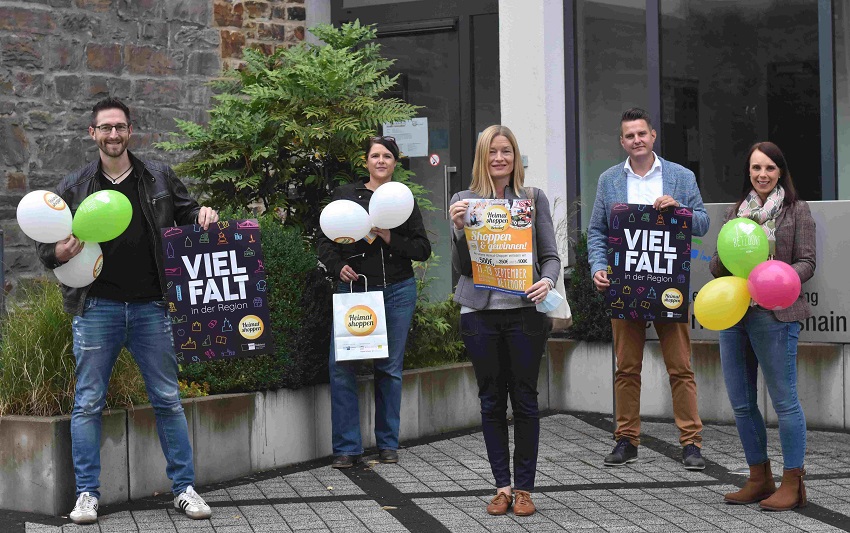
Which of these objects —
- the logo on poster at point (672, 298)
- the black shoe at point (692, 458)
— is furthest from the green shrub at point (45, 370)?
the black shoe at point (692, 458)

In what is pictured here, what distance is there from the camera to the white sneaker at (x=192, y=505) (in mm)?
6285

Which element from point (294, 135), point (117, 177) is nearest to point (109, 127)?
point (117, 177)

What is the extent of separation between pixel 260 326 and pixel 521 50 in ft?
15.3

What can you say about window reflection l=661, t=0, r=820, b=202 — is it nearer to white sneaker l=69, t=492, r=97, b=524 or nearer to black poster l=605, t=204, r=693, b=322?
black poster l=605, t=204, r=693, b=322

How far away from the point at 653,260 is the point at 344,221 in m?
1.81

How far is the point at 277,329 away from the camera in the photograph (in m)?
7.71

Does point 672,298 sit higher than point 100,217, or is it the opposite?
point 100,217

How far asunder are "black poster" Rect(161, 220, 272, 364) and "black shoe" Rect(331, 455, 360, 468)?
1122 millimetres

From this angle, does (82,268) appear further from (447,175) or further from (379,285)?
(447,175)

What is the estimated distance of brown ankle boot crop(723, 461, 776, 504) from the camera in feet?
Answer: 21.1

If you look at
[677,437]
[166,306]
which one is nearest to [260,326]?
[166,306]

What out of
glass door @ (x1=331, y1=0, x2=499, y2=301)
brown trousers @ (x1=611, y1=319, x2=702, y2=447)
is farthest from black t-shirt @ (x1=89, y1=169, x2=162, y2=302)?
glass door @ (x1=331, y1=0, x2=499, y2=301)

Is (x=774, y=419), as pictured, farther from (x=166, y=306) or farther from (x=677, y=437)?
(x=166, y=306)

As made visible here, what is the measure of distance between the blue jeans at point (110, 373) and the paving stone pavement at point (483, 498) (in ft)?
0.89
